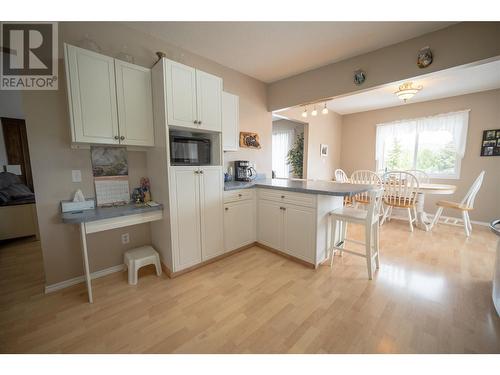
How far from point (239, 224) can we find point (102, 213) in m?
1.46

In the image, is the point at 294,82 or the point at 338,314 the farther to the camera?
the point at 294,82

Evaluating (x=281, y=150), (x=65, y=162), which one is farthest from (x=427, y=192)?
(x=65, y=162)

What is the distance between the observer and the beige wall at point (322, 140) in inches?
184

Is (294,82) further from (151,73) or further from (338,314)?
(338,314)

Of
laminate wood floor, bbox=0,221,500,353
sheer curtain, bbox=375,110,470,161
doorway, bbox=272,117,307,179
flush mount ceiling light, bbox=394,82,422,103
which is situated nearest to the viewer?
laminate wood floor, bbox=0,221,500,353

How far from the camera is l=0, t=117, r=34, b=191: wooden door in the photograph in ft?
11.8

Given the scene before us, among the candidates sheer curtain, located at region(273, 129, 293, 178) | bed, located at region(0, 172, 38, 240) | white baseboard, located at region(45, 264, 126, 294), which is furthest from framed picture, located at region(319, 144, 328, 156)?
bed, located at region(0, 172, 38, 240)

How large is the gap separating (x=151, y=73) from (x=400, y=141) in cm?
528

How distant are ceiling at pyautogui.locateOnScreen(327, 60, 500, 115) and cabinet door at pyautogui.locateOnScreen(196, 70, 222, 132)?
6.53 feet

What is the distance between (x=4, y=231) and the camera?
2822 mm

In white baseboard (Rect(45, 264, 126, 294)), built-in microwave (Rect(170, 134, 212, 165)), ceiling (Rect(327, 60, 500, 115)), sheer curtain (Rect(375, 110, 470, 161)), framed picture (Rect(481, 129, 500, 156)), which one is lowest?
white baseboard (Rect(45, 264, 126, 294))

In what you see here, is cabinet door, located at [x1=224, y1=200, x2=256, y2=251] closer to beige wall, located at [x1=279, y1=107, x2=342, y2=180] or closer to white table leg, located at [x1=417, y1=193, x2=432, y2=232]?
beige wall, located at [x1=279, y1=107, x2=342, y2=180]

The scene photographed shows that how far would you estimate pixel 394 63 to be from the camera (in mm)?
2268
